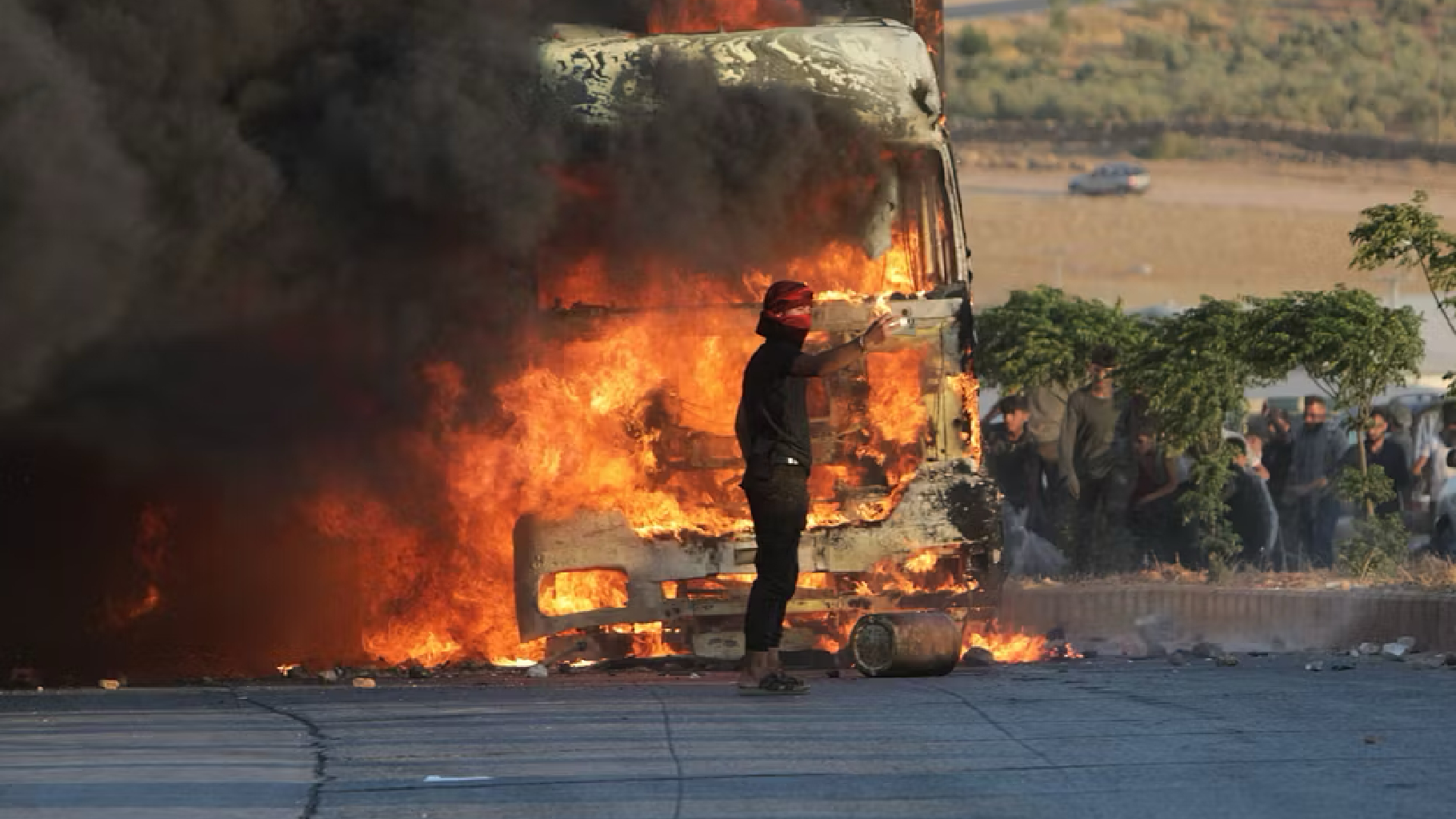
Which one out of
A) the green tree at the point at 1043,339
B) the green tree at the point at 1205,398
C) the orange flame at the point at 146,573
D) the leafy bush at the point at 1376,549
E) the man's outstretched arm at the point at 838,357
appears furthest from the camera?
the green tree at the point at 1043,339

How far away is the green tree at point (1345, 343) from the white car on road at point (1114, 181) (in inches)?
1703

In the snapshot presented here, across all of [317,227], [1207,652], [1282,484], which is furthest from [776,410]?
[1282,484]

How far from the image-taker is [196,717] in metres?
10.5

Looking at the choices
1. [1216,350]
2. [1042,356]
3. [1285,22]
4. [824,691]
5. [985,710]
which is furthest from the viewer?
[1285,22]

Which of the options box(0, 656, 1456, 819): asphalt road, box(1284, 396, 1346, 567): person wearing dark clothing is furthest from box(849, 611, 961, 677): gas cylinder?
box(1284, 396, 1346, 567): person wearing dark clothing

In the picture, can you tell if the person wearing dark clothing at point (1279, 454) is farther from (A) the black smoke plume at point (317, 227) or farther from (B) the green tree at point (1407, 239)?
(A) the black smoke plume at point (317, 227)

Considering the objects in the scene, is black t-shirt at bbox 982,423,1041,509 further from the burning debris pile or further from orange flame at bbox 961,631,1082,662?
the burning debris pile

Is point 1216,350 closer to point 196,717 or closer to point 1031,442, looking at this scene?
point 1031,442

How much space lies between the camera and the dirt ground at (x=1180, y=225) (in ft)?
186

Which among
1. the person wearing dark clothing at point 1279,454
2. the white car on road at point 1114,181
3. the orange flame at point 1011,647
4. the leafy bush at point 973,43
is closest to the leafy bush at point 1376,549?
the person wearing dark clothing at point 1279,454

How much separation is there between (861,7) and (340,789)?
287 inches

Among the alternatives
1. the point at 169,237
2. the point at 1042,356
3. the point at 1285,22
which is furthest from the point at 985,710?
the point at 1285,22

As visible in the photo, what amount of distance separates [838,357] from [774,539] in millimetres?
830

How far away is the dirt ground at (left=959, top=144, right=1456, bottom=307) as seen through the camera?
56.8 m
